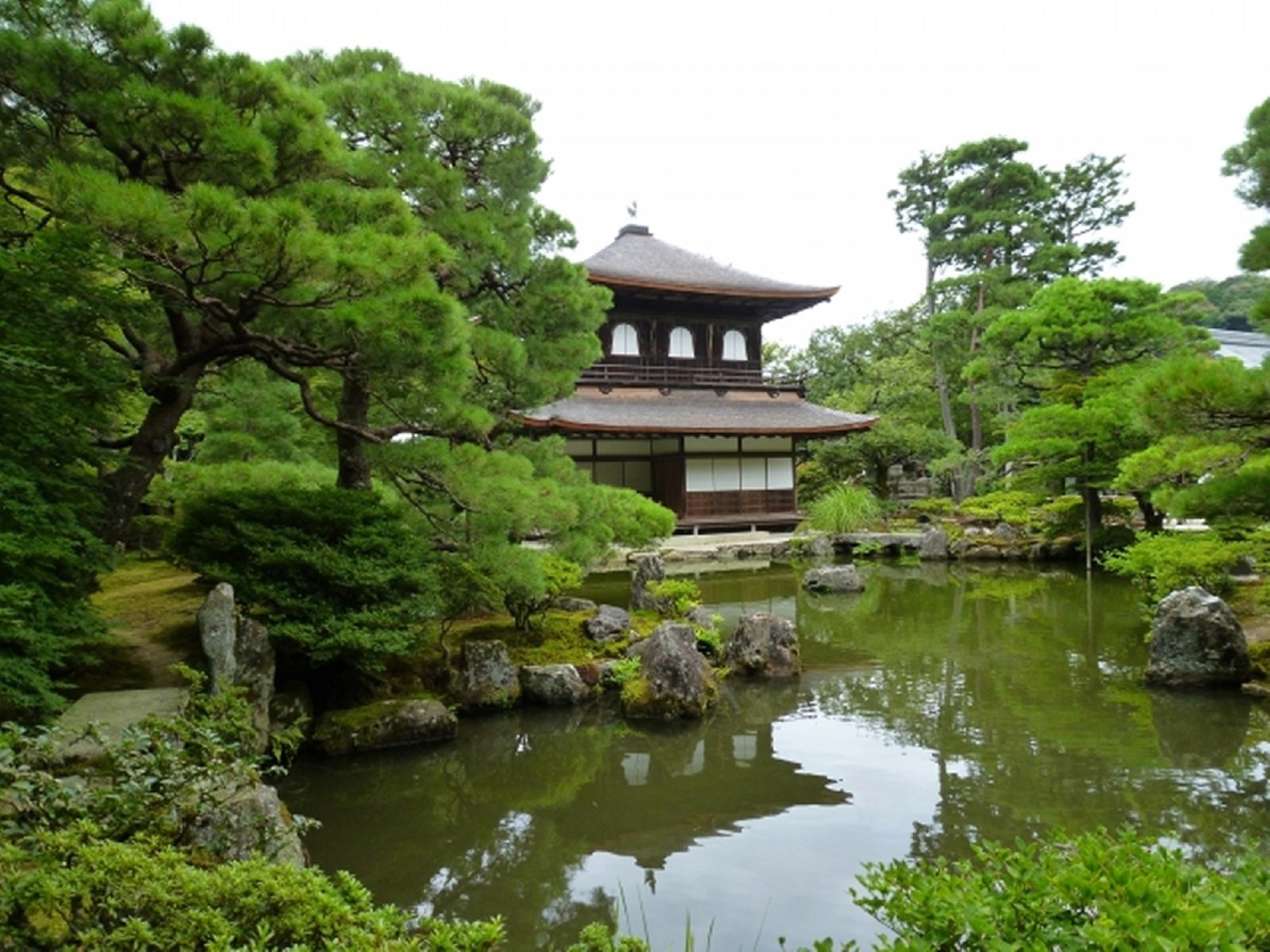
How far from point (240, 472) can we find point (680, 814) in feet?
15.9

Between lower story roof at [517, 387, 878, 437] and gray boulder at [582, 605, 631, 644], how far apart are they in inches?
315

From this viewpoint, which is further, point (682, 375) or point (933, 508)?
point (933, 508)

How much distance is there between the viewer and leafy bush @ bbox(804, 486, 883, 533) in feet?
63.4

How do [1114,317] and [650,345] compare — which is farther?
[650,345]

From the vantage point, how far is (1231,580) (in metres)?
9.12

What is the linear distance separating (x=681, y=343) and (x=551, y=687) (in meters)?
14.9

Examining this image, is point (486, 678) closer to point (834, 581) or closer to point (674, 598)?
point (674, 598)

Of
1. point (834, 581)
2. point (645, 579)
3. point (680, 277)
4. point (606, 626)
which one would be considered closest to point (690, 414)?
point (680, 277)

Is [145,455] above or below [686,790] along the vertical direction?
above

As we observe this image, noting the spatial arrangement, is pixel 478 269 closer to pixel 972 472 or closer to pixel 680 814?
pixel 680 814

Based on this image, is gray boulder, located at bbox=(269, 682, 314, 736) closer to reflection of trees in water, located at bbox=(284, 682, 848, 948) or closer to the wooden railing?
reflection of trees in water, located at bbox=(284, 682, 848, 948)

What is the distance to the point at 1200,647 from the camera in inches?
281

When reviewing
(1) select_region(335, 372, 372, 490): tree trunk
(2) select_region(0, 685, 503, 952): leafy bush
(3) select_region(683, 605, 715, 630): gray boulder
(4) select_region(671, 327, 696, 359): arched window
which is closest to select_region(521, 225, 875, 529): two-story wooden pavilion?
(4) select_region(671, 327, 696, 359): arched window

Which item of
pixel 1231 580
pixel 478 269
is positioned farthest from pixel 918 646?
pixel 478 269
